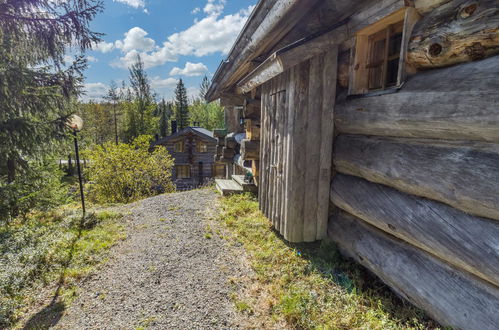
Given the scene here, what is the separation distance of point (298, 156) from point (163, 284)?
2238mm

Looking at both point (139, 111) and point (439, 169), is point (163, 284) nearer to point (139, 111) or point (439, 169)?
point (439, 169)

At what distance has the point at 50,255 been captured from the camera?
3709 millimetres

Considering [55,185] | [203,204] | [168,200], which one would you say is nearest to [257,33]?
[203,204]

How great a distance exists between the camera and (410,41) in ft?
6.47

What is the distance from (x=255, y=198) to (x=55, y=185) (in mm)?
7207

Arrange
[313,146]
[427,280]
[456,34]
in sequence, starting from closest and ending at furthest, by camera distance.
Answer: [456,34], [427,280], [313,146]

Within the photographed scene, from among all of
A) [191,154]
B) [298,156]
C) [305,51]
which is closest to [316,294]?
[298,156]

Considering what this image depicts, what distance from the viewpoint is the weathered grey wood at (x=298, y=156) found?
2.89m

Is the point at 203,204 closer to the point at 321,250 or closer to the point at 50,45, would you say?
the point at 321,250

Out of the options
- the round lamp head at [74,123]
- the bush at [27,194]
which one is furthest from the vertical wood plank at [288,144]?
the bush at [27,194]

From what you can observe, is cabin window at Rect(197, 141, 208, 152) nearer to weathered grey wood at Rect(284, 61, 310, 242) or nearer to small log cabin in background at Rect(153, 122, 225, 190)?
small log cabin in background at Rect(153, 122, 225, 190)

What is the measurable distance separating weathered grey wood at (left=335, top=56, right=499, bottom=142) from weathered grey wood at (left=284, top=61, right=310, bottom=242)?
0.78 meters

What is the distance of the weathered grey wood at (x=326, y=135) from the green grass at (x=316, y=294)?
14.6 inches

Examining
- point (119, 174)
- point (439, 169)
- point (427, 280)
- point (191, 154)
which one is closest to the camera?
point (439, 169)
